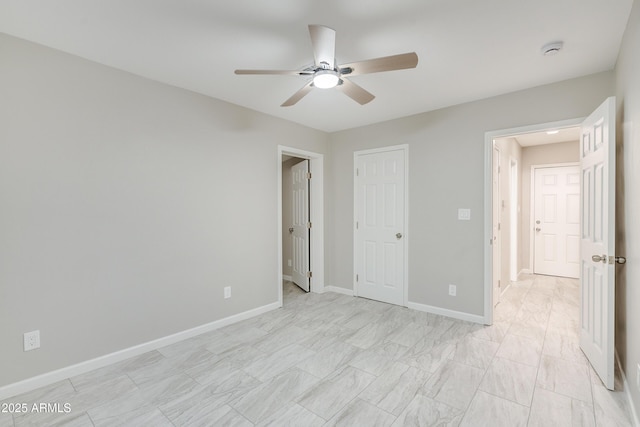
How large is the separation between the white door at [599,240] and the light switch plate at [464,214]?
0.97m

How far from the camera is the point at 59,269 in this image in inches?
85.5

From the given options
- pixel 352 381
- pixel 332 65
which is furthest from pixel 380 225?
pixel 332 65

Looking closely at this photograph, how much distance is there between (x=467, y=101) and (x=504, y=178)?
1673 mm

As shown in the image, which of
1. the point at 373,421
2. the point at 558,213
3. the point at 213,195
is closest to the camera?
the point at 373,421

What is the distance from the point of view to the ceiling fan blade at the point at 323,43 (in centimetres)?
152

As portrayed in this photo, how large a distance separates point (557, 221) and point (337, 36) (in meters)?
5.63

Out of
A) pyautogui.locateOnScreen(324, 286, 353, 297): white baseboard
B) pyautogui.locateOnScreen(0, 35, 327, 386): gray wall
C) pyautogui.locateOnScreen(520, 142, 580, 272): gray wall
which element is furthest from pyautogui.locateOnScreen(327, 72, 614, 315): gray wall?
pyautogui.locateOnScreen(520, 142, 580, 272): gray wall

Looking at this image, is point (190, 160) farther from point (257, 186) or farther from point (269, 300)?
point (269, 300)

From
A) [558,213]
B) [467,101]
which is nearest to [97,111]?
[467,101]

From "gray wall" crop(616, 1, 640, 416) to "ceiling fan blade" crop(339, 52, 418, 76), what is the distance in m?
1.24

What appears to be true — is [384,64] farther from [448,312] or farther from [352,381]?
[448,312]

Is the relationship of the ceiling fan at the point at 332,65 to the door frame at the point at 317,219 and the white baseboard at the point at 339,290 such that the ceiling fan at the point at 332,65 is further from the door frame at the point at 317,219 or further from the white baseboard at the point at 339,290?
the white baseboard at the point at 339,290

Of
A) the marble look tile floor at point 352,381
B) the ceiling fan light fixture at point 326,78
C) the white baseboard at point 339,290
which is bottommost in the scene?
the marble look tile floor at point 352,381

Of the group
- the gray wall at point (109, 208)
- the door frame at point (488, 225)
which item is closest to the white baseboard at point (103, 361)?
the gray wall at point (109, 208)
